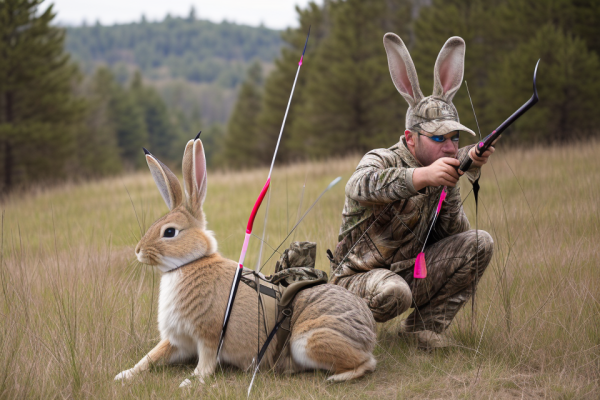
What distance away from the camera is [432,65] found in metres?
18.3

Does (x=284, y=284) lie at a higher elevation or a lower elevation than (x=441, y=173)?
lower

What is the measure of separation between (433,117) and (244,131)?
36.0 meters

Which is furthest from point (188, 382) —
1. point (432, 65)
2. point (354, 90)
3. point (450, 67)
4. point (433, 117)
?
Answer: point (354, 90)

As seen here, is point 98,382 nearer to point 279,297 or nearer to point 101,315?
point 101,315

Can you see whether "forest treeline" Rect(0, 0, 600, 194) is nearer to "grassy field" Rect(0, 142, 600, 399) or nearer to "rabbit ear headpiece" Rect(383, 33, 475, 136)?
"grassy field" Rect(0, 142, 600, 399)

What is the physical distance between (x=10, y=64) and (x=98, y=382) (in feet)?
59.6

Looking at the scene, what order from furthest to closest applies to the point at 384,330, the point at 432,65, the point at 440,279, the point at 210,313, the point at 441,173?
the point at 432,65 < the point at 384,330 < the point at 440,279 < the point at 210,313 < the point at 441,173

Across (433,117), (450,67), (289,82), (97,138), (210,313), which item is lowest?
(97,138)

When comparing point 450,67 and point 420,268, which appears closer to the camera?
point 420,268

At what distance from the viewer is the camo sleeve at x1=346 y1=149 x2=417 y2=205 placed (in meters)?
2.99

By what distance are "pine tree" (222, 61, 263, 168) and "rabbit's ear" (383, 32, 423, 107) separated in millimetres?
32421

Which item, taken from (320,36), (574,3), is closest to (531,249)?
(574,3)

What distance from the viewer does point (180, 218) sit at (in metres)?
3.00

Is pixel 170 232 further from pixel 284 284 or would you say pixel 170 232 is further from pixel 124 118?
pixel 124 118
